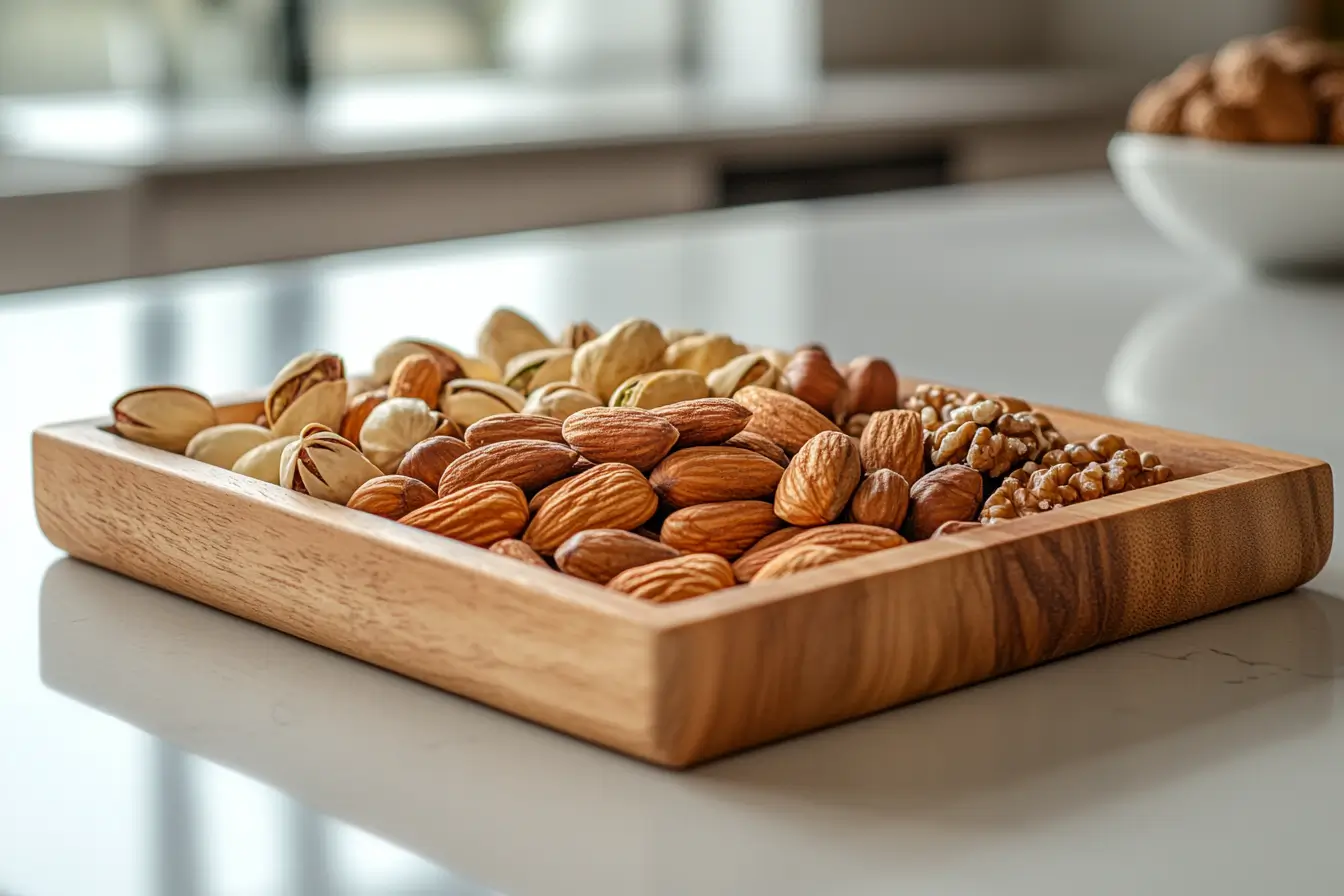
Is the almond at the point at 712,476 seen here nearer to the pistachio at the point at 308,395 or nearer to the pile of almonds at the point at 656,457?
the pile of almonds at the point at 656,457

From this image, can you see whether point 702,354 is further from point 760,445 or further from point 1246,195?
point 1246,195

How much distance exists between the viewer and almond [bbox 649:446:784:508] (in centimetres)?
67

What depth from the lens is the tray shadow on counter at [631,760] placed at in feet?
1.71

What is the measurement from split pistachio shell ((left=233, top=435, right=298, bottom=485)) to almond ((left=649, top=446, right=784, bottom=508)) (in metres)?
0.16

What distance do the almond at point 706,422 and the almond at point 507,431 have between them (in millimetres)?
48

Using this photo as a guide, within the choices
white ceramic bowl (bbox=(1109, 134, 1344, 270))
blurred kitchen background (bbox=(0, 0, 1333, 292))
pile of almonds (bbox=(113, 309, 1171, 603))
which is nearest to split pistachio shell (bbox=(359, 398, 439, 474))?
pile of almonds (bbox=(113, 309, 1171, 603))

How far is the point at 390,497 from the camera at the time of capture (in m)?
0.68

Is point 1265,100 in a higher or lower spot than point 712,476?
higher

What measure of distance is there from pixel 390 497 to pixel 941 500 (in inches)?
8.4

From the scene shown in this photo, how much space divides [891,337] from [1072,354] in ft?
0.50

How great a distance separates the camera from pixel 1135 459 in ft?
2.37

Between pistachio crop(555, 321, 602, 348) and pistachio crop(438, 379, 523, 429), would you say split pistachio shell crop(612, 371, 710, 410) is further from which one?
pistachio crop(555, 321, 602, 348)

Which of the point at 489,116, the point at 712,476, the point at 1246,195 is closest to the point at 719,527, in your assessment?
the point at 712,476

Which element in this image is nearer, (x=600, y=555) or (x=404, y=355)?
(x=600, y=555)
